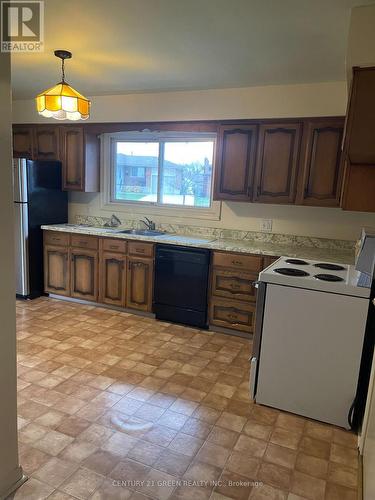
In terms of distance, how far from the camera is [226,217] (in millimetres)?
4020

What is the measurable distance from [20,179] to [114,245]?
1.31 metres

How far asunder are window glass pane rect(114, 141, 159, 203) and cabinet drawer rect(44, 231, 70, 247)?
835 millimetres

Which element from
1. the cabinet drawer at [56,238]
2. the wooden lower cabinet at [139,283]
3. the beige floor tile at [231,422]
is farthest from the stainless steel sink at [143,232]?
the beige floor tile at [231,422]

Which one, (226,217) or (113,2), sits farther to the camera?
(226,217)

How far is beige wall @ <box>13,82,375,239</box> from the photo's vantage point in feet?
11.2

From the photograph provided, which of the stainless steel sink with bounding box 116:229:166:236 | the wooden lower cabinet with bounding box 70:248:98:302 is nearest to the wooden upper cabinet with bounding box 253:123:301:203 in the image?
the stainless steel sink with bounding box 116:229:166:236

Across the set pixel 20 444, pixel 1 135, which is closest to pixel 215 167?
pixel 1 135

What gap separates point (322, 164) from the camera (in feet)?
10.9

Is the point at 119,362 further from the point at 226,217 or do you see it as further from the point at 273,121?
the point at 273,121

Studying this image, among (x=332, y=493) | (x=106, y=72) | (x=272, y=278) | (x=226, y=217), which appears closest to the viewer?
(x=332, y=493)

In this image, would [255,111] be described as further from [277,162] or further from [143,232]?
[143,232]

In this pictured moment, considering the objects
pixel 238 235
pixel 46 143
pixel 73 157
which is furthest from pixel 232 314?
pixel 46 143

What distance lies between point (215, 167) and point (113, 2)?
192cm

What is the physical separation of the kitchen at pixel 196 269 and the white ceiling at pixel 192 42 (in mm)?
29
